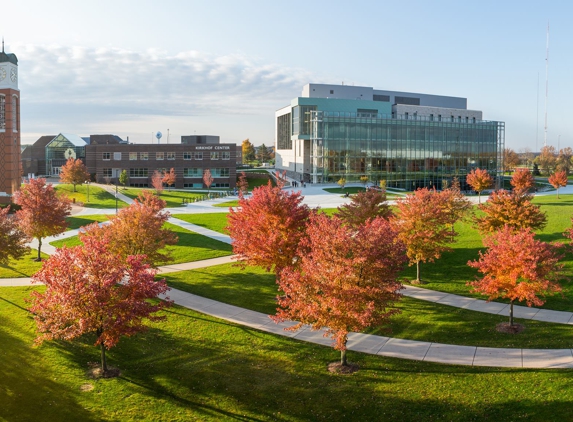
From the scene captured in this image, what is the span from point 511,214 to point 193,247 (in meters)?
21.7

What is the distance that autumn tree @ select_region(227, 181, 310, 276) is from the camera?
2527 centimetres

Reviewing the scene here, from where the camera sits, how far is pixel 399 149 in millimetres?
96812

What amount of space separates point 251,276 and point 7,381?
15.1m

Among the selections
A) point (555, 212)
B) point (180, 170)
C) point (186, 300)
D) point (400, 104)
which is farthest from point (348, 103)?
point (186, 300)

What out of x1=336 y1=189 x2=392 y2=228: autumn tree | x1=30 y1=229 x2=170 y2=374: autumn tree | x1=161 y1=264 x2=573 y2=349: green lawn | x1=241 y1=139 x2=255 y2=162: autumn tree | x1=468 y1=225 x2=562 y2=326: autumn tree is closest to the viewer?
x1=30 y1=229 x2=170 y2=374: autumn tree

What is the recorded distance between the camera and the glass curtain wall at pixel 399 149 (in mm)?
92875

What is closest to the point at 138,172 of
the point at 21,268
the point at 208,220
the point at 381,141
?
the point at 381,141

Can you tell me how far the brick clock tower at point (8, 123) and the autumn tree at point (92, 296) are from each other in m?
45.6

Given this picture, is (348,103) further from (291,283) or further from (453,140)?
(291,283)

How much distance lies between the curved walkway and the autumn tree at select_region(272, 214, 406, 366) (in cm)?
240

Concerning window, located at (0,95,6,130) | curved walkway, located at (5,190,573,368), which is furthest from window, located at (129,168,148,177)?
curved walkway, located at (5,190,573,368)

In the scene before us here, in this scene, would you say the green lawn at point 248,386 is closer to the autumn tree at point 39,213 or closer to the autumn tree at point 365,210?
the autumn tree at point 365,210

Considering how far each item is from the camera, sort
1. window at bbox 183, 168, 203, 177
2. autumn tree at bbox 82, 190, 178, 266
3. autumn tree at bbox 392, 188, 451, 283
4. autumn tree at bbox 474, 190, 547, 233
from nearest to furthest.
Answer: autumn tree at bbox 82, 190, 178, 266, autumn tree at bbox 392, 188, 451, 283, autumn tree at bbox 474, 190, 547, 233, window at bbox 183, 168, 203, 177

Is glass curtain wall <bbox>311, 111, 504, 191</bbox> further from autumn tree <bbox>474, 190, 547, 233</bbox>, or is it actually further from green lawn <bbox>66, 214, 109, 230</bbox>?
autumn tree <bbox>474, 190, 547, 233</bbox>
